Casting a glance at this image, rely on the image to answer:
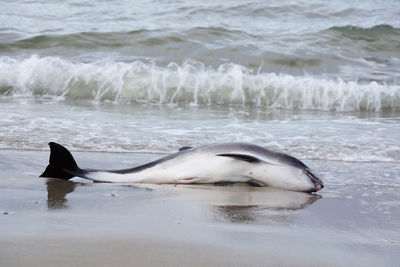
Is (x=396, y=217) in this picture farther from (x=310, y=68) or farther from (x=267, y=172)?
(x=310, y=68)

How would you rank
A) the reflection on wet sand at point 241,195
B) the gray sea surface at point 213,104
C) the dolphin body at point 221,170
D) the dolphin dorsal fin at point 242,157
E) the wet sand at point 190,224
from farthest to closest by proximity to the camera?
the dolphin body at point 221,170
the dolphin dorsal fin at point 242,157
the reflection on wet sand at point 241,195
the gray sea surface at point 213,104
the wet sand at point 190,224

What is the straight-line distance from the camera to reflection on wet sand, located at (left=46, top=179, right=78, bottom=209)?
11.1 feet

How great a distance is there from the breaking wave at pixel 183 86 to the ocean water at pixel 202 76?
3cm

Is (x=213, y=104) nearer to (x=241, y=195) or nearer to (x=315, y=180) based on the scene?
(x=315, y=180)

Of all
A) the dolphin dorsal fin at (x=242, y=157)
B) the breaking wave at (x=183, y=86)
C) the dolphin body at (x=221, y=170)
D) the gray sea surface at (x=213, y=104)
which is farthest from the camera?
the breaking wave at (x=183, y=86)

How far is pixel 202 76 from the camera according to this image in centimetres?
1096

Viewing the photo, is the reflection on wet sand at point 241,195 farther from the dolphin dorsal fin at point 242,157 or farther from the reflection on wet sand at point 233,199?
the dolphin dorsal fin at point 242,157

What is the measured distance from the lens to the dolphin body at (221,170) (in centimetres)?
418

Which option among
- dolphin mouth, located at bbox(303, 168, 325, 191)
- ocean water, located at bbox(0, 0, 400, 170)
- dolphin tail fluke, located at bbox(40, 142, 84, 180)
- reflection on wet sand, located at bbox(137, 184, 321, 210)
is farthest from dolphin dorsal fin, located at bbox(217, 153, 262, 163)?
ocean water, located at bbox(0, 0, 400, 170)

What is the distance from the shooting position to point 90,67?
11.1m

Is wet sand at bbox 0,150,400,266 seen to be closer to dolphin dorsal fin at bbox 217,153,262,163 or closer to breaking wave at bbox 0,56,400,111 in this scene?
dolphin dorsal fin at bbox 217,153,262,163

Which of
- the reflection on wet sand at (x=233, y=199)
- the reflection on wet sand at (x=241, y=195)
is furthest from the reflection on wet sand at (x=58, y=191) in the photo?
the reflection on wet sand at (x=241, y=195)

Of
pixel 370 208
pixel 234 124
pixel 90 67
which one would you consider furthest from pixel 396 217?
pixel 90 67

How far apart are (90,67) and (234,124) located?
4.61 m
